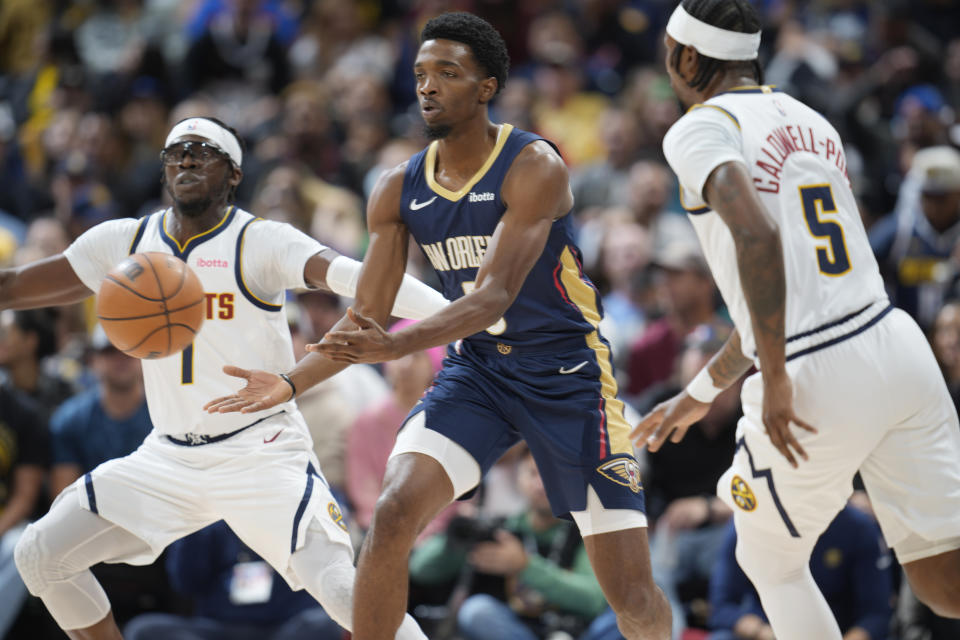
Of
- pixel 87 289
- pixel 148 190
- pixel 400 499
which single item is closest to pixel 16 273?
pixel 87 289

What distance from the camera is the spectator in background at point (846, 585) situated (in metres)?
6.48

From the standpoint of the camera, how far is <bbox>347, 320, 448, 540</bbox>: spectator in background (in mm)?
7855

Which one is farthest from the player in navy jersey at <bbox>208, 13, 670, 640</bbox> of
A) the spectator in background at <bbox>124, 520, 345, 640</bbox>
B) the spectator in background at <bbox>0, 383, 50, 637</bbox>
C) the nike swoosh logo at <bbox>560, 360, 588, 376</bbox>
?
the spectator in background at <bbox>0, 383, 50, 637</bbox>

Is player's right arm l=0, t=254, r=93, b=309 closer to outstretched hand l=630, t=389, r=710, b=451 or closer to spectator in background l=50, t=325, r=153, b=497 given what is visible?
spectator in background l=50, t=325, r=153, b=497

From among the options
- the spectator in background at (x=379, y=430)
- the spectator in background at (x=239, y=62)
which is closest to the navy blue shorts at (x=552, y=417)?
the spectator in background at (x=379, y=430)

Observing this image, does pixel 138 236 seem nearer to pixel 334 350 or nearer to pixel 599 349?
pixel 334 350

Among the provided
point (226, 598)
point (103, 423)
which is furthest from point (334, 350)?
point (103, 423)

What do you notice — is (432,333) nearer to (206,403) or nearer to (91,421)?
(206,403)

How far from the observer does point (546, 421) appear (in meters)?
4.96

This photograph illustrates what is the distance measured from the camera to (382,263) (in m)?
5.07

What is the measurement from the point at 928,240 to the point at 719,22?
17.0ft

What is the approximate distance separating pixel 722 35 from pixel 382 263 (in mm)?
1672

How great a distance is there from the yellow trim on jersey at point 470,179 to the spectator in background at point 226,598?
3.13m

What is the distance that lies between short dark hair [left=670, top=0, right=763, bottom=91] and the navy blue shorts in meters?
1.22
